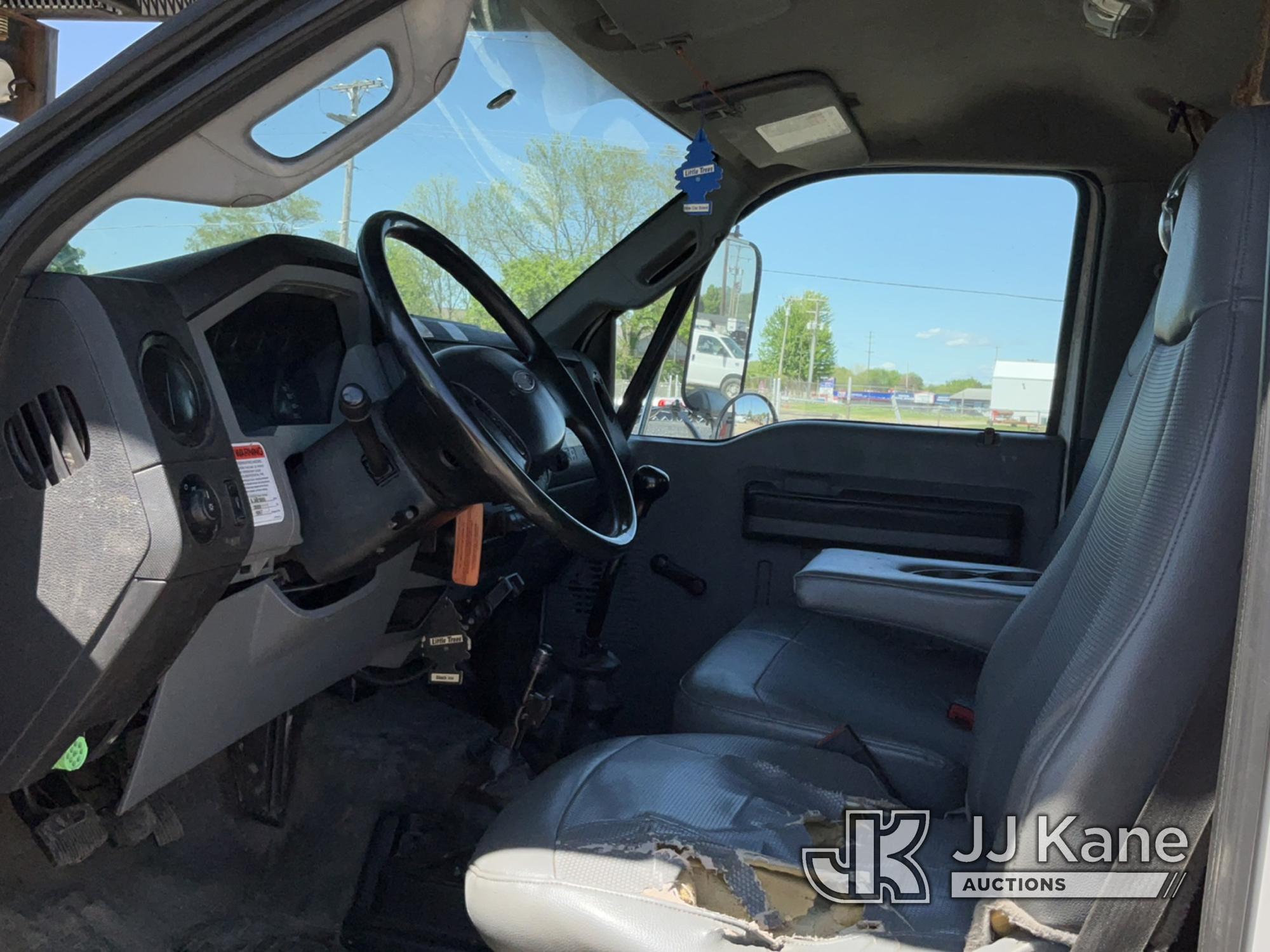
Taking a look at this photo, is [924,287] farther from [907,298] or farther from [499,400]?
[499,400]

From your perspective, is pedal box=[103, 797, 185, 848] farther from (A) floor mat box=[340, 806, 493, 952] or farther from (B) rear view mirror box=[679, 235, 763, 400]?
(B) rear view mirror box=[679, 235, 763, 400]

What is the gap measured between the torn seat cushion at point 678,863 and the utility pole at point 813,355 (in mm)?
1339

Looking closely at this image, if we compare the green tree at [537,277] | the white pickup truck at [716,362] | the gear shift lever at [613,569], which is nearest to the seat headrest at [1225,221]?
the gear shift lever at [613,569]

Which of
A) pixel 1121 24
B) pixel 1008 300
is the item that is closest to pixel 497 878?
pixel 1121 24

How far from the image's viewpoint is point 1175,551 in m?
0.83

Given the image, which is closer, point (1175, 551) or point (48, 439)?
point (1175, 551)

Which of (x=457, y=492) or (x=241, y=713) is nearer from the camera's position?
(x=457, y=492)

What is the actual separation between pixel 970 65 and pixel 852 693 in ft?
3.80

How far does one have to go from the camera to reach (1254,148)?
0.88 m

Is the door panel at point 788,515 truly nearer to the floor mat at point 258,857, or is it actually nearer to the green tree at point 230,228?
the floor mat at point 258,857

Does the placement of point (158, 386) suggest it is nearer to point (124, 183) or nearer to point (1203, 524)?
point (124, 183)

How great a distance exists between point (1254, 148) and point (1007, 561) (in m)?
1.58

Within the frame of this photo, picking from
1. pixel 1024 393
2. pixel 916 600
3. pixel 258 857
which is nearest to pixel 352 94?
pixel 916 600

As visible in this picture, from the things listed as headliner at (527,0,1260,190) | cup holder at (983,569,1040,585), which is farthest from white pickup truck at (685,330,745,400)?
cup holder at (983,569,1040,585)
